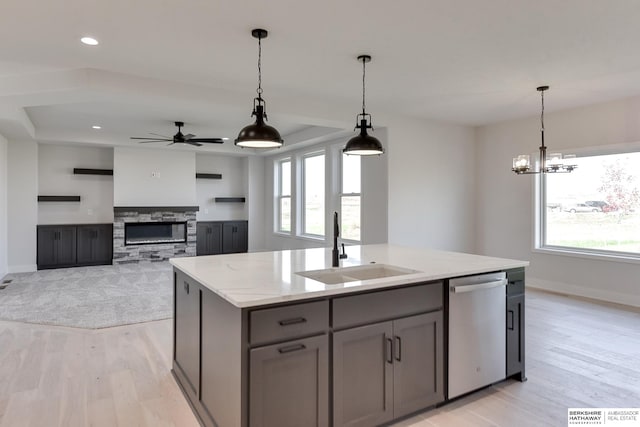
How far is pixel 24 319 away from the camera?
4.27 meters

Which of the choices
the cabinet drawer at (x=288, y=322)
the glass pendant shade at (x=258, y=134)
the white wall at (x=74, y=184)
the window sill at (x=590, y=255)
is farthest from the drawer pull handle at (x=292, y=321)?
the white wall at (x=74, y=184)

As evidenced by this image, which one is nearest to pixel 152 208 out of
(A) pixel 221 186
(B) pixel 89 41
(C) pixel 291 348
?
(A) pixel 221 186

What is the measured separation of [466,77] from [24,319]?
17.9 ft

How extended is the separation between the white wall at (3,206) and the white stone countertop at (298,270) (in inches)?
227

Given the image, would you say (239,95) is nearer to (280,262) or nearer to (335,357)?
(280,262)

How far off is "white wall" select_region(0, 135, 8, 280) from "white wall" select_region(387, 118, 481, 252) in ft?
21.1

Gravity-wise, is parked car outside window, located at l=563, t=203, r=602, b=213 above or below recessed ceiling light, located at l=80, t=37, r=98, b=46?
below

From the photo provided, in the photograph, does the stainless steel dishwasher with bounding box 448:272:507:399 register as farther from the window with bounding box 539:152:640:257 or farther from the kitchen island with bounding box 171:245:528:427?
the window with bounding box 539:152:640:257

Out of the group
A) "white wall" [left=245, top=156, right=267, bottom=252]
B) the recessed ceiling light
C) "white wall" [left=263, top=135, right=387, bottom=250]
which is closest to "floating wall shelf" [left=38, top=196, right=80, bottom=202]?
"white wall" [left=245, top=156, right=267, bottom=252]

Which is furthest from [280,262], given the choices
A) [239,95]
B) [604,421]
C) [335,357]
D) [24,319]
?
[24,319]

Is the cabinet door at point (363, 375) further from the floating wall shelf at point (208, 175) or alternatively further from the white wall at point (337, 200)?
the floating wall shelf at point (208, 175)

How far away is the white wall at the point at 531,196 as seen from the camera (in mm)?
4957

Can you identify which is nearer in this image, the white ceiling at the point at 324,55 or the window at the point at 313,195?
the white ceiling at the point at 324,55

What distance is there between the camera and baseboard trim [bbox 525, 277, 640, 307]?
4.91m
